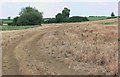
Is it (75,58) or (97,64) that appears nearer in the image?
(97,64)

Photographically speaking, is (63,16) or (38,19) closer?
(63,16)

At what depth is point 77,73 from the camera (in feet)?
65.1

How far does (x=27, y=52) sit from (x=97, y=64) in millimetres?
6245

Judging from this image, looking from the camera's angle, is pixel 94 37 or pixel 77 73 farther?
pixel 94 37

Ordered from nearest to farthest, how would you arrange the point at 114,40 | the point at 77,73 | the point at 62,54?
the point at 77,73 → the point at 62,54 → the point at 114,40

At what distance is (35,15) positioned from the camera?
93.7 m

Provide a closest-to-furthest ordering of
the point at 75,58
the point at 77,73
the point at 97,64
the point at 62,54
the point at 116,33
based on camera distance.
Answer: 1. the point at 77,73
2. the point at 97,64
3. the point at 75,58
4. the point at 62,54
5. the point at 116,33

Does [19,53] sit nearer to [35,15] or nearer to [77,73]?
[77,73]

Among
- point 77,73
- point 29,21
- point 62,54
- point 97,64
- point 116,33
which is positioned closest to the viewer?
point 77,73

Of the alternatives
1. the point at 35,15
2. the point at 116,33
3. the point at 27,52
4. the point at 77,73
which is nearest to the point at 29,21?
the point at 35,15

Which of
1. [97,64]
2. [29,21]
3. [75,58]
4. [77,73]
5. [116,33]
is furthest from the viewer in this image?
[29,21]

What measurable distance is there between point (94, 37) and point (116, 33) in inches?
159

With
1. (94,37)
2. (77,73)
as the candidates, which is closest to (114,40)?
(94,37)

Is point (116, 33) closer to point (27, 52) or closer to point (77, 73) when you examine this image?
point (27, 52)
